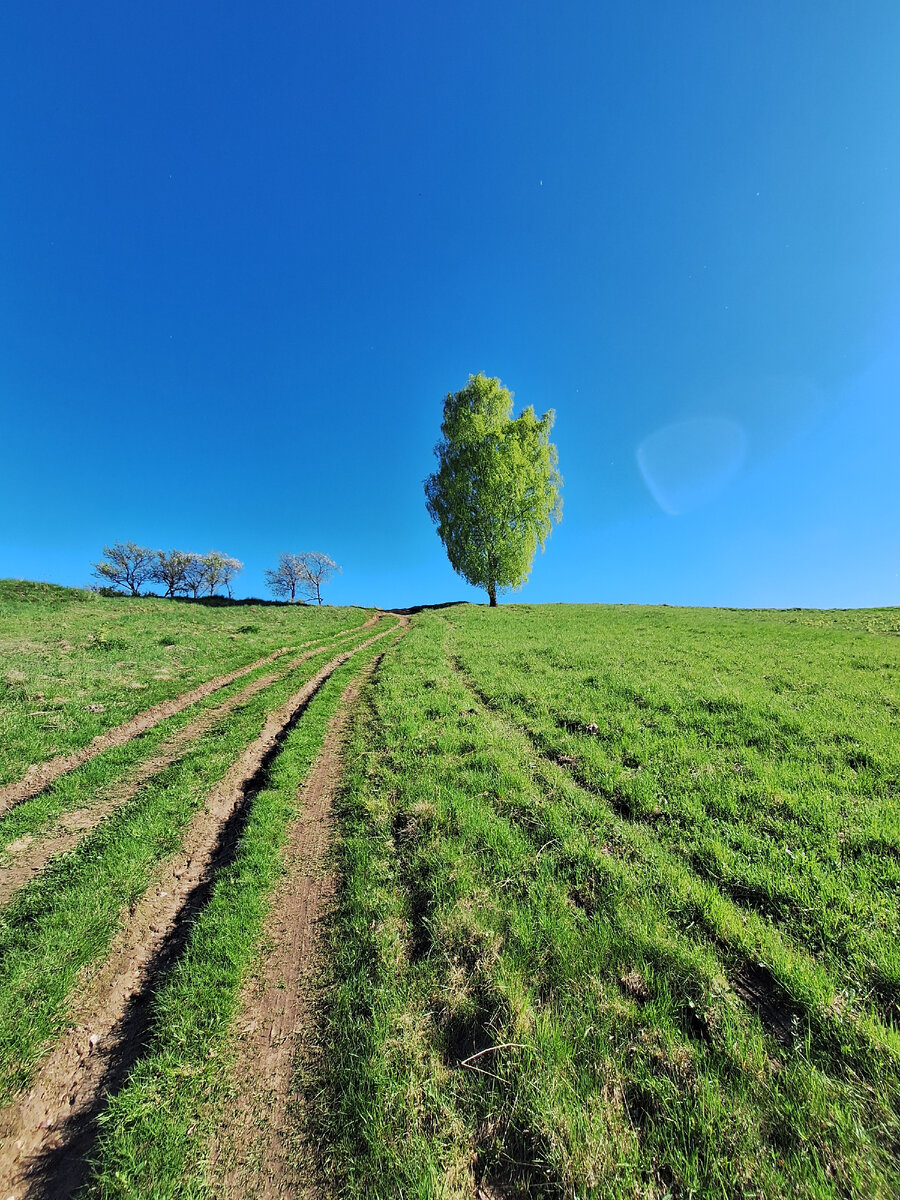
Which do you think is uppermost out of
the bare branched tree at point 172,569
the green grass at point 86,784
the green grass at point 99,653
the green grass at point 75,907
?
the bare branched tree at point 172,569

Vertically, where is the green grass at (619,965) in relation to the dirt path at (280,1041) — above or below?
above

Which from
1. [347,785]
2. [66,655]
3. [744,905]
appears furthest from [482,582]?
[744,905]

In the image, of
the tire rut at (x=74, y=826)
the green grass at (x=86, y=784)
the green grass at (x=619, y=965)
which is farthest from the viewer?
the green grass at (x=86, y=784)

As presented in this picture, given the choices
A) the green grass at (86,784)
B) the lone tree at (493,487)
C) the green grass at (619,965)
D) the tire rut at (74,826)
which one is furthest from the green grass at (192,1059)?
the lone tree at (493,487)

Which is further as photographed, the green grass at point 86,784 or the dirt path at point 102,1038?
the green grass at point 86,784

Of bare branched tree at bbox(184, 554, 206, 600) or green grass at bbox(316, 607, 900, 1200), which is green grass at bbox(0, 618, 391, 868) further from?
bare branched tree at bbox(184, 554, 206, 600)

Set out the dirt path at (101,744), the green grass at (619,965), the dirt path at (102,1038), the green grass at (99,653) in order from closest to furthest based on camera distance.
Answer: the green grass at (619,965) → the dirt path at (102,1038) → the dirt path at (101,744) → the green grass at (99,653)

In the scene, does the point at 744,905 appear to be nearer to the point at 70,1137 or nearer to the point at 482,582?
the point at 70,1137

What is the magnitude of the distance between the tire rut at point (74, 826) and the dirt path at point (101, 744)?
3.87 feet

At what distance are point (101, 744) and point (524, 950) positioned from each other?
10404 millimetres

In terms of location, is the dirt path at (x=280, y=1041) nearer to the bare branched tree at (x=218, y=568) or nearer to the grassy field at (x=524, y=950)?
the grassy field at (x=524, y=950)

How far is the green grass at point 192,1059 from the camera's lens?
8.95 ft

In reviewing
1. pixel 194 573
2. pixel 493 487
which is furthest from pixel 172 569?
pixel 493 487

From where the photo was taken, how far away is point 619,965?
152 inches
